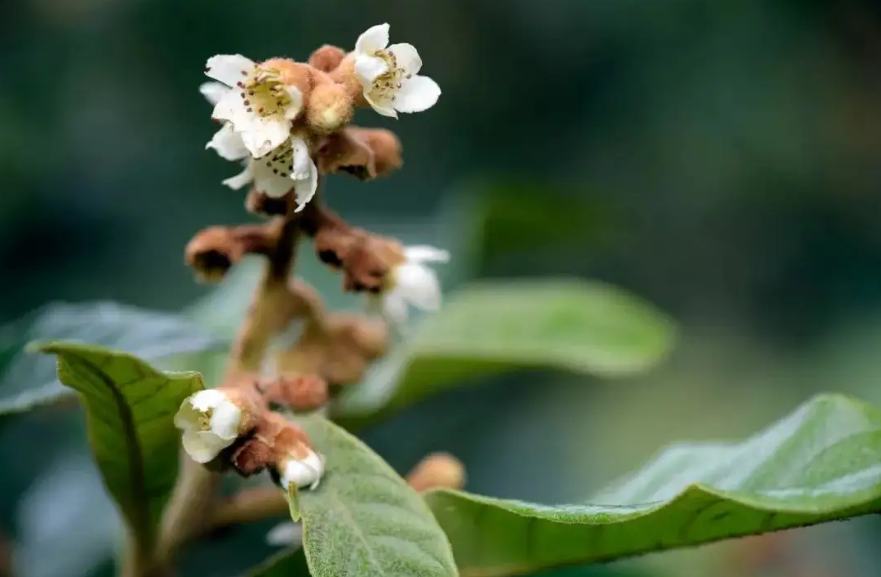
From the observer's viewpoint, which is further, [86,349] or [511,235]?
[511,235]

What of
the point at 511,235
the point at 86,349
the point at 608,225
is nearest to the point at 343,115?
the point at 86,349

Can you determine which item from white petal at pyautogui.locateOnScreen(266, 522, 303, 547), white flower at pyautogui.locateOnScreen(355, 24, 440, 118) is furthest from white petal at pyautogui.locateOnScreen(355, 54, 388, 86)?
white petal at pyautogui.locateOnScreen(266, 522, 303, 547)

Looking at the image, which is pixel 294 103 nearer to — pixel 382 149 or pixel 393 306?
pixel 382 149

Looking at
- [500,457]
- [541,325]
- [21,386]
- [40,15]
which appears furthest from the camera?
[40,15]

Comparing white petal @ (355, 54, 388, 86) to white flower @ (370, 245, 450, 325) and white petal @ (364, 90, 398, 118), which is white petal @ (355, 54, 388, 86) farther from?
white flower @ (370, 245, 450, 325)

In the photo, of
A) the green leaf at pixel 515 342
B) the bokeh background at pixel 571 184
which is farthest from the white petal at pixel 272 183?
the bokeh background at pixel 571 184

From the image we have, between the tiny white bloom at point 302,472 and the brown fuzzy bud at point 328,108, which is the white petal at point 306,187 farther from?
the tiny white bloom at point 302,472

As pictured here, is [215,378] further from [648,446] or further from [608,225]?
[648,446]
